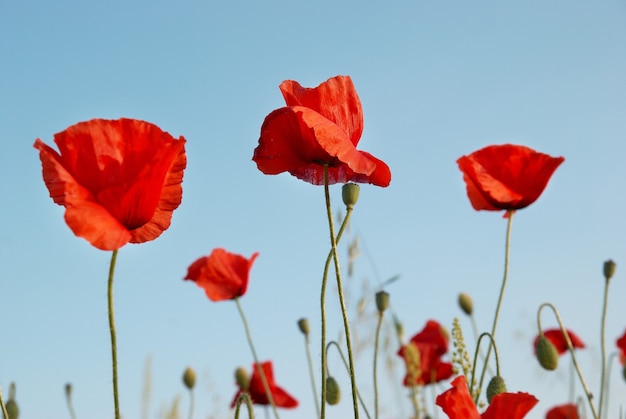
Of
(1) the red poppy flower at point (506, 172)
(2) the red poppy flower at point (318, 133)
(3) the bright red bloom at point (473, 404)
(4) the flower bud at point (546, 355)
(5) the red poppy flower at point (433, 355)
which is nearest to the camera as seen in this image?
(3) the bright red bloom at point (473, 404)

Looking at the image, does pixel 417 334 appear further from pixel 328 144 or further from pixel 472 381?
pixel 328 144

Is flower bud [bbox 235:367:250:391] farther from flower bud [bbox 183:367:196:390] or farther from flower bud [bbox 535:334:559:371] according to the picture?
flower bud [bbox 535:334:559:371]

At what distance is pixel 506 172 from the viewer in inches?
79.6

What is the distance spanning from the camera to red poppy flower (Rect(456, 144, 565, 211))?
6.57 feet

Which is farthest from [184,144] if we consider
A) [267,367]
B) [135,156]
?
[267,367]

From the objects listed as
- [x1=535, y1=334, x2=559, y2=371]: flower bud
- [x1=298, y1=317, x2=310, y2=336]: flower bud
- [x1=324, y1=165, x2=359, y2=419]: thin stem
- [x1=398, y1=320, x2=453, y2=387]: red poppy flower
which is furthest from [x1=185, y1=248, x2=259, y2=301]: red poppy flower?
[x1=324, y1=165, x2=359, y2=419]: thin stem

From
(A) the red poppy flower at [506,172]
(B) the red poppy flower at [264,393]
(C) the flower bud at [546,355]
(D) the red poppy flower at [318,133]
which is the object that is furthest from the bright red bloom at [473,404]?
(B) the red poppy flower at [264,393]

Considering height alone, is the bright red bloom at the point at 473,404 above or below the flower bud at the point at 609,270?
below

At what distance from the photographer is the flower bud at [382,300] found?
7.55 ft

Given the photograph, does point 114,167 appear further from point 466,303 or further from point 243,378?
point 243,378

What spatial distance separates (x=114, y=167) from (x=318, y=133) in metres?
0.37

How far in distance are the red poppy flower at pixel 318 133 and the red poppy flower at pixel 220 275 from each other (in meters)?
1.39

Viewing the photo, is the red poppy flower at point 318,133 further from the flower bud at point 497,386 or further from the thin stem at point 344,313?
the flower bud at point 497,386

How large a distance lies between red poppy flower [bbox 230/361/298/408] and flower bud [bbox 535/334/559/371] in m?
1.11
